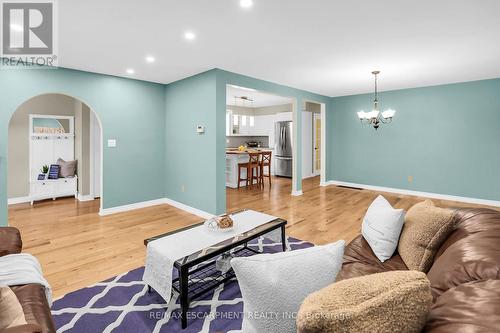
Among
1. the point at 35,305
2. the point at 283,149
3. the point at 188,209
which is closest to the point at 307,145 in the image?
the point at 283,149

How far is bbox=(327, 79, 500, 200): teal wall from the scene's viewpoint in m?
5.10

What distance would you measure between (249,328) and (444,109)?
6.38m

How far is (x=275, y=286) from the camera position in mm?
907

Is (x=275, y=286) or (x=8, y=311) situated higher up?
(x=275, y=286)

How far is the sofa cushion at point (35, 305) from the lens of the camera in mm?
1240

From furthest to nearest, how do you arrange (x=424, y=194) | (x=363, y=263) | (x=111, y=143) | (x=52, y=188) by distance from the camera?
1. (x=424, y=194)
2. (x=52, y=188)
3. (x=111, y=143)
4. (x=363, y=263)

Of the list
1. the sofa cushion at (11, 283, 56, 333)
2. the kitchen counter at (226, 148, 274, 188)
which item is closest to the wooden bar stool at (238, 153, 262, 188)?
the kitchen counter at (226, 148, 274, 188)

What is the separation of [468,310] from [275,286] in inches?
21.6

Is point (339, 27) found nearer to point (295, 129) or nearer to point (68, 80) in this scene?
point (295, 129)

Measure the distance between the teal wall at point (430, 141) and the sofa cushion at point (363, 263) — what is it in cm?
483

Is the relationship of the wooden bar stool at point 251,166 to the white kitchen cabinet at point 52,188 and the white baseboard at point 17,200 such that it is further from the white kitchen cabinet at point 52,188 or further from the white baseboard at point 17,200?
the white baseboard at point 17,200

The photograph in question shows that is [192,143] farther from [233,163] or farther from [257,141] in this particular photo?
[257,141]

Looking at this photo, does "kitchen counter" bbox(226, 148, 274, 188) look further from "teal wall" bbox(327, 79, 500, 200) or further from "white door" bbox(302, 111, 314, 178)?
"teal wall" bbox(327, 79, 500, 200)

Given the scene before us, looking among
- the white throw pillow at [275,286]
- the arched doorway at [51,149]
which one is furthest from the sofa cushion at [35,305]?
the arched doorway at [51,149]
